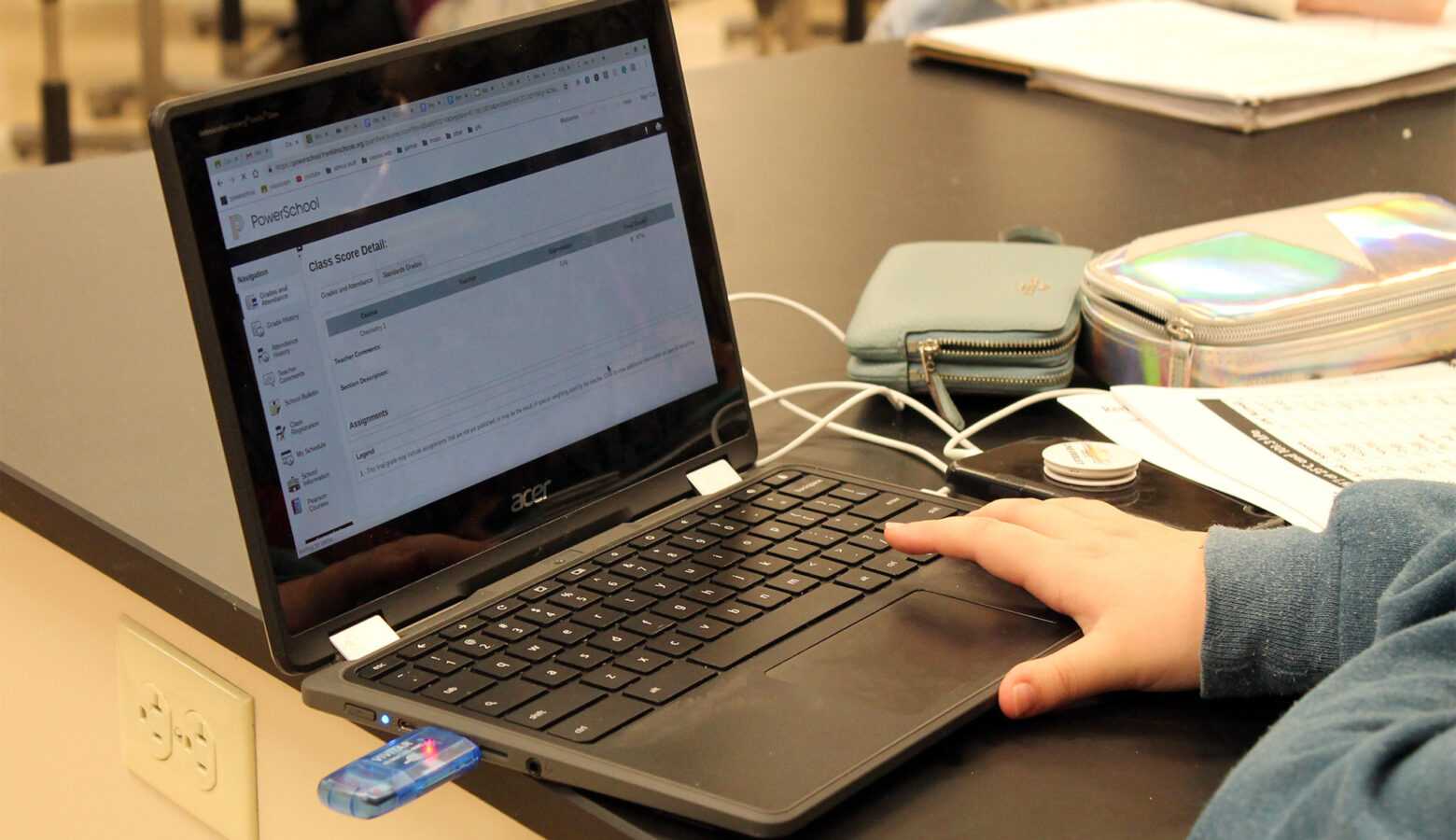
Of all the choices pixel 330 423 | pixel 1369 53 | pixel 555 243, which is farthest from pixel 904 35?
pixel 330 423

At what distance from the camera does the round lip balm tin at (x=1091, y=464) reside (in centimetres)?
73

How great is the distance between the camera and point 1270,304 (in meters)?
0.83

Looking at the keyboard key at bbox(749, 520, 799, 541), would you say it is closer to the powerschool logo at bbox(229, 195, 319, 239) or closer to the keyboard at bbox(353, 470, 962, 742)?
the keyboard at bbox(353, 470, 962, 742)

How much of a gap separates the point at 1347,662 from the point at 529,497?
37cm

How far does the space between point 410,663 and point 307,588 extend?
0.06 metres

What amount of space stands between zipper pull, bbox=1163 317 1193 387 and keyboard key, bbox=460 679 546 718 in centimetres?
47

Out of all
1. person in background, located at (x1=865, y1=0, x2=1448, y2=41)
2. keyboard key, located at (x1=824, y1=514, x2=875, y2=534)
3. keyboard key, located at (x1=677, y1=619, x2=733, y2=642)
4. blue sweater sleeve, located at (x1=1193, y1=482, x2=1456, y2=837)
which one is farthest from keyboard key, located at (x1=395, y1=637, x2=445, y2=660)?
person in background, located at (x1=865, y1=0, x2=1448, y2=41)

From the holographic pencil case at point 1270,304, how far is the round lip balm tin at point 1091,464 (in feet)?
0.38

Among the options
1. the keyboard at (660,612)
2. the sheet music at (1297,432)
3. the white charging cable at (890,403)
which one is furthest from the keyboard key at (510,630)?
the sheet music at (1297,432)

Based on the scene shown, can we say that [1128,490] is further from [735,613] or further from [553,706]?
[553,706]

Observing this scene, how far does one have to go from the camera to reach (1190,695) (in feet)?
1.88

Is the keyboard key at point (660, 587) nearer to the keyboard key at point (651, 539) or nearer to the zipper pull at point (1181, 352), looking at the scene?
the keyboard key at point (651, 539)

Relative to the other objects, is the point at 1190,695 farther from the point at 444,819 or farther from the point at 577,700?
the point at 444,819

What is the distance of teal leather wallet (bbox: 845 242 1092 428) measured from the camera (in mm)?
857
